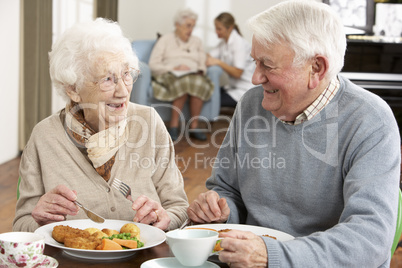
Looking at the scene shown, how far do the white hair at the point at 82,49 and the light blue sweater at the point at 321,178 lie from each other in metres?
0.41

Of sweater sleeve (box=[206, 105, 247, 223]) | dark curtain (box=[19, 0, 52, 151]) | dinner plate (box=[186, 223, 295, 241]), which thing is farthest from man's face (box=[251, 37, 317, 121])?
dark curtain (box=[19, 0, 52, 151])

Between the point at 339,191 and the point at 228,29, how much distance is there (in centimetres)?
555

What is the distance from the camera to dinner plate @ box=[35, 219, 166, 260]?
1184mm

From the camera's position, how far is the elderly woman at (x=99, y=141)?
1.62 m

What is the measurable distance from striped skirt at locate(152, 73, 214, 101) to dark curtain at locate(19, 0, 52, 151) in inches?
58.4

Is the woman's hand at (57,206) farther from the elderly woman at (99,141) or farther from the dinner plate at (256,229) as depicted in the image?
the dinner plate at (256,229)

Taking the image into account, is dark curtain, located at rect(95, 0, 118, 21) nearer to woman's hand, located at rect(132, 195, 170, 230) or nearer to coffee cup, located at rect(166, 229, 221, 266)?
woman's hand, located at rect(132, 195, 170, 230)

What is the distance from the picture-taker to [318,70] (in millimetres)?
1399

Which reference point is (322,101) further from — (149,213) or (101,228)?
(101,228)

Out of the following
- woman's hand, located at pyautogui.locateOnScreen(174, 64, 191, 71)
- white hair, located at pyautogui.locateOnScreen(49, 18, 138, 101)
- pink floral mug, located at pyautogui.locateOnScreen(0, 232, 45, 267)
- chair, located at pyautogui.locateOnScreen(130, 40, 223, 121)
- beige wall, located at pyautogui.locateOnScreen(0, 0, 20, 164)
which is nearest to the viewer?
pink floral mug, located at pyautogui.locateOnScreen(0, 232, 45, 267)

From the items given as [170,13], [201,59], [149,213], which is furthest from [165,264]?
[170,13]

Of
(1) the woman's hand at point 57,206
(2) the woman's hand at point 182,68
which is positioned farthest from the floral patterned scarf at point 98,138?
(2) the woman's hand at point 182,68

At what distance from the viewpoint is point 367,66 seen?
5215mm

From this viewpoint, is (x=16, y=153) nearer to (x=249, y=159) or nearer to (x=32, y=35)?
(x=32, y=35)
